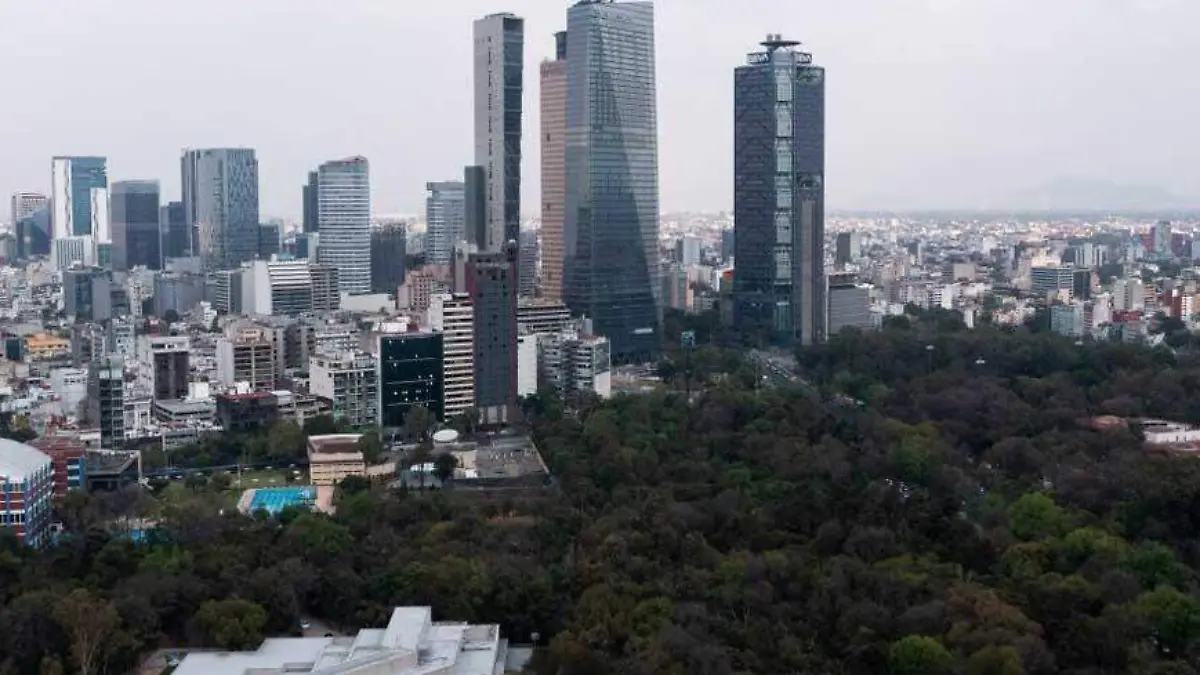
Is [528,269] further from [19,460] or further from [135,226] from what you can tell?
[19,460]

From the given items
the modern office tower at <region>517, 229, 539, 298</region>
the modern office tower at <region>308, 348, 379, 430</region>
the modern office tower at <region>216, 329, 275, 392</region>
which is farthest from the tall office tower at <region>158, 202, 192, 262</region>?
the modern office tower at <region>308, 348, 379, 430</region>

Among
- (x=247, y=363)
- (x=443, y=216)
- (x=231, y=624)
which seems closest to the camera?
(x=231, y=624)

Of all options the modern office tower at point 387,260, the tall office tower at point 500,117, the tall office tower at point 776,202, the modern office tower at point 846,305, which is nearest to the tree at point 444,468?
the tall office tower at point 500,117

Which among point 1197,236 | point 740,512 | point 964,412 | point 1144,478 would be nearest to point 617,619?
point 740,512

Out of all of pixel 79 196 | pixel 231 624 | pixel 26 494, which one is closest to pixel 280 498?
pixel 26 494

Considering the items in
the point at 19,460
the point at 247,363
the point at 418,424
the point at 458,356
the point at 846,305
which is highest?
the point at 846,305

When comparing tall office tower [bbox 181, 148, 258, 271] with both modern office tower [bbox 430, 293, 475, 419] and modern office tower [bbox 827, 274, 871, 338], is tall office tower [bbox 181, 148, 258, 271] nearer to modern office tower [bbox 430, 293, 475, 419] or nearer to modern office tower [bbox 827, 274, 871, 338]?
modern office tower [bbox 827, 274, 871, 338]

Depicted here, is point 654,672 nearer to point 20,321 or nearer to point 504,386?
point 504,386
